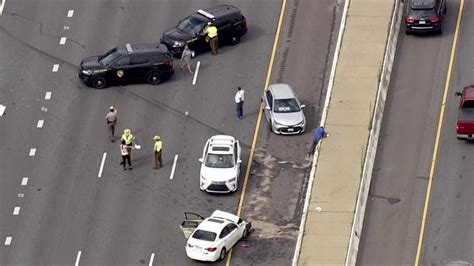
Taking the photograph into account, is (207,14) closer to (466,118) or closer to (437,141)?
(437,141)

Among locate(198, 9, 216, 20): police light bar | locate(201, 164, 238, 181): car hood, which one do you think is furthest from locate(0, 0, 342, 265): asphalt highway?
locate(198, 9, 216, 20): police light bar

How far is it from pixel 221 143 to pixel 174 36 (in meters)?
9.87

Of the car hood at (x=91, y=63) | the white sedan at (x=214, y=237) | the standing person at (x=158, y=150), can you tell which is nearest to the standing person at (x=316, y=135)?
the white sedan at (x=214, y=237)

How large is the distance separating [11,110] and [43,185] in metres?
6.24

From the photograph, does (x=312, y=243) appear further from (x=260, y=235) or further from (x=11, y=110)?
(x=11, y=110)

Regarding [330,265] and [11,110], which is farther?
[11,110]

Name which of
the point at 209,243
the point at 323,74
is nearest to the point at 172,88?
the point at 323,74

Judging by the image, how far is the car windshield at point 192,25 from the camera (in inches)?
3565

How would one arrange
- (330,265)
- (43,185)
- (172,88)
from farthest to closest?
(172,88), (43,185), (330,265)

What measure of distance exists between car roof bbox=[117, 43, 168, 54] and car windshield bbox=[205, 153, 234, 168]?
859 cm

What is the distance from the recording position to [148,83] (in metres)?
89.5

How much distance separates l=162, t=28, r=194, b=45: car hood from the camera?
90.4 m

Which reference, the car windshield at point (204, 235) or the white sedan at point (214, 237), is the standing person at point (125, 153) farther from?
the car windshield at point (204, 235)

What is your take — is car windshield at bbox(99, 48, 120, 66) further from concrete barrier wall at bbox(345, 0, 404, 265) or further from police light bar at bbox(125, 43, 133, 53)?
concrete barrier wall at bbox(345, 0, 404, 265)
